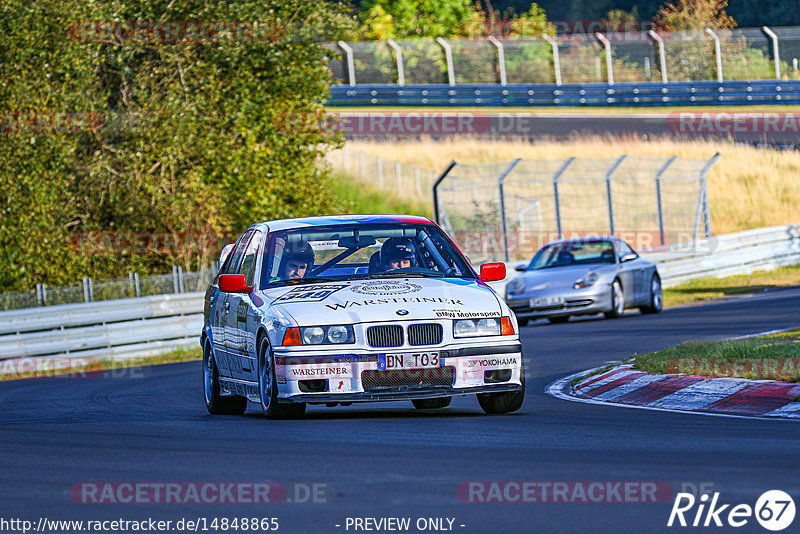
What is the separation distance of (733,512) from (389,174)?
3504 centimetres

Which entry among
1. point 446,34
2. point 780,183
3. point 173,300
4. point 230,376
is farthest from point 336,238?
point 446,34

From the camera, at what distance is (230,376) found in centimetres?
1112

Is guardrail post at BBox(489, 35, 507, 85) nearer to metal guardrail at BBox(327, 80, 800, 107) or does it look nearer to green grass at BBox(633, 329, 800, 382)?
metal guardrail at BBox(327, 80, 800, 107)

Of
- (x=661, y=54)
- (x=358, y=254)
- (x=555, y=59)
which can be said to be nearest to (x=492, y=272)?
(x=358, y=254)

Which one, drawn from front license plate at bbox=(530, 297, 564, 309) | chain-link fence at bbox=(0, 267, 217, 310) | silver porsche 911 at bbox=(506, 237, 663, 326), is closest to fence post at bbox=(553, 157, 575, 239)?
silver porsche 911 at bbox=(506, 237, 663, 326)

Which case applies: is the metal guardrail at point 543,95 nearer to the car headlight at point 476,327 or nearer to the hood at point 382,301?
the hood at point 382,301

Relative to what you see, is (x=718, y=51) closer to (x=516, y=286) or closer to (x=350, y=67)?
(x=350, y=67)

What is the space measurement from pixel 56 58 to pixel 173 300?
20.3ft

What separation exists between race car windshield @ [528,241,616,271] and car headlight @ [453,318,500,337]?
13966mm

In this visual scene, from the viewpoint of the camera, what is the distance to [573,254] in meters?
24.1

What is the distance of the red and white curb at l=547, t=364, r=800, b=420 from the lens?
9.72 meters

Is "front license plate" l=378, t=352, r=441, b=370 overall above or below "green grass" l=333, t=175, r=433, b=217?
above

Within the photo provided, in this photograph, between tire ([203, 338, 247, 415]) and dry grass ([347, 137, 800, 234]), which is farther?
dry grass ([347, 137, 800, 234])

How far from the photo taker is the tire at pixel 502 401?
1008 centimetres
